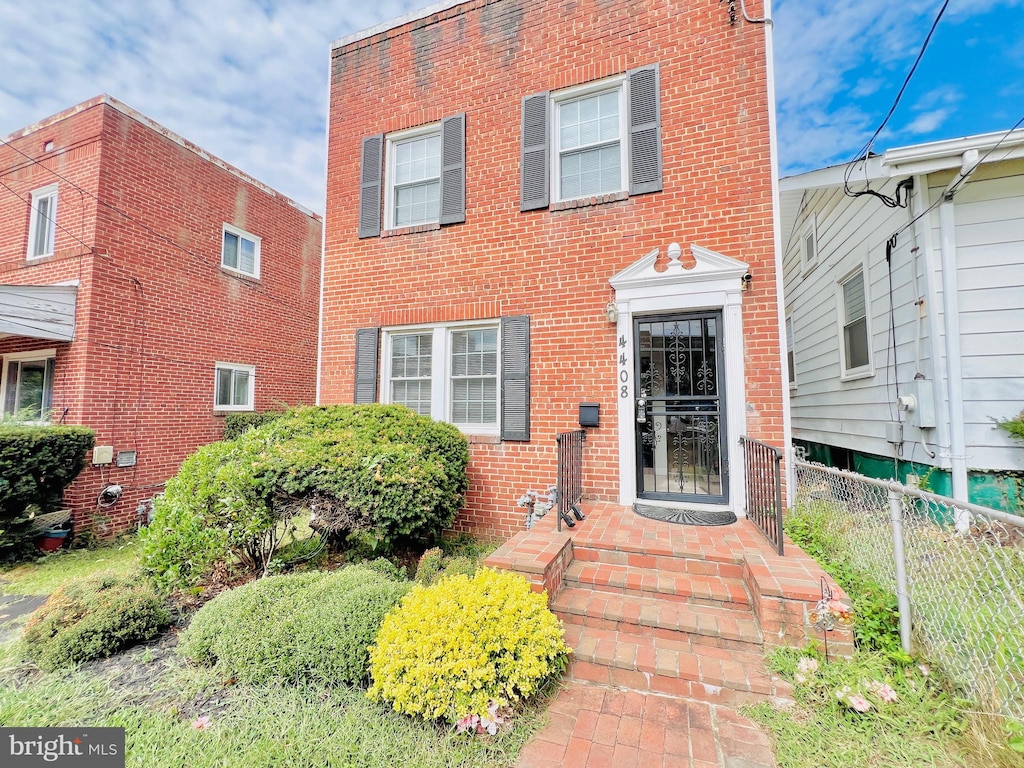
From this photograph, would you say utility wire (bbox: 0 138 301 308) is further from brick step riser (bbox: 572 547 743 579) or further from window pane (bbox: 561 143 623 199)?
brick step riser (bbox: 572 547 743 579)

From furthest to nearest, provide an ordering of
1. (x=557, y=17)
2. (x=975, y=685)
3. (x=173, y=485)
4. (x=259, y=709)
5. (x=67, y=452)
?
(x=67, y=452) → (x=557, y=17) → (x=173, y=485) → (x=259, y=709) → (x=975, y=685)

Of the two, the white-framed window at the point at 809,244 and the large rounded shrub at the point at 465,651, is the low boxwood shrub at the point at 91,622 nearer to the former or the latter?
the large rounded shrub at the point at 465,651

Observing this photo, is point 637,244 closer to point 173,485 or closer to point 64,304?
point 173,485

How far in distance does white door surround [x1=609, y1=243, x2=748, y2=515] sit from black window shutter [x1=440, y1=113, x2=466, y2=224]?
7.88 feet

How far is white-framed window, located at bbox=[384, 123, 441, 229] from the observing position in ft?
20.2

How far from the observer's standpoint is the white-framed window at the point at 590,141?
5270mm

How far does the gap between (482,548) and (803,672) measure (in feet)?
11.0

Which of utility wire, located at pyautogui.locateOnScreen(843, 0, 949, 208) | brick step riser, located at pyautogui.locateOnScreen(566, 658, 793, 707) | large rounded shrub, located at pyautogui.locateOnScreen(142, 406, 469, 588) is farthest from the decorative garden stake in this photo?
utility wire, located at pyautogui.locateOnScreen(843, 0, 949, 208)

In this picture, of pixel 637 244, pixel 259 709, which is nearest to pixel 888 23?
pixel 637 244

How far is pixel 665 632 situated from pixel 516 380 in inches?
124

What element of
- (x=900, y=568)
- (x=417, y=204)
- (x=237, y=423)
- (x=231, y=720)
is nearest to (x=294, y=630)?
(x=231, y=720)

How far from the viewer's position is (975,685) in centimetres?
207

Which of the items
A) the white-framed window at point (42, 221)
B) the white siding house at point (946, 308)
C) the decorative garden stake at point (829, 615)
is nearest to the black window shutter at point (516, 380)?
the decorative garden stake at point (829, 615)

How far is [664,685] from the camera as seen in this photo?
8.30 ft
